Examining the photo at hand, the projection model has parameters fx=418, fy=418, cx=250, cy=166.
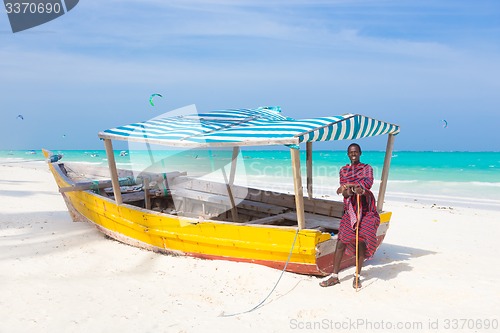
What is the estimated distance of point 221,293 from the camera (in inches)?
209

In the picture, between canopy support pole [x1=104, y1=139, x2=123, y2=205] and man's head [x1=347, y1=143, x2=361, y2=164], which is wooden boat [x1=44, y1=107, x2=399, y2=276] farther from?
man's head [x1=347, y1=143, x2=361, y2=164]

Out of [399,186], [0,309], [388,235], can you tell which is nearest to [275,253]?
[0,309]

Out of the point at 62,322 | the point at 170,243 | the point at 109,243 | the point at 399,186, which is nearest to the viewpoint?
the point at 62,322

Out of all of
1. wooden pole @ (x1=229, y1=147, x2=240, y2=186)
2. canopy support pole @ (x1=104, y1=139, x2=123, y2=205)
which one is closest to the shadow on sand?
wooden pole @ (x1=229, y1=147, x2=240, y2=186)

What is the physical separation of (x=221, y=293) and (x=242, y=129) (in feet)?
7.32

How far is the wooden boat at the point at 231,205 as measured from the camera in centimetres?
536

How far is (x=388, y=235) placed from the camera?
9.30 metres

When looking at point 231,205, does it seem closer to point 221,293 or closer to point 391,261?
point 221,293

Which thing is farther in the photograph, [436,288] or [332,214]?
[332,214]

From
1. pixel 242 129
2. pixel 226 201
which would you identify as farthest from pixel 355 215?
pixel 226 201

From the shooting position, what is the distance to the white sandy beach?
14.9 ft

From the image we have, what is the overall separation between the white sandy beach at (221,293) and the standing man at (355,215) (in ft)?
1.57

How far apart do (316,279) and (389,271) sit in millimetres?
1298

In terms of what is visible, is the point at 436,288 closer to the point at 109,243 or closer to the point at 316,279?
the point at 316,279
